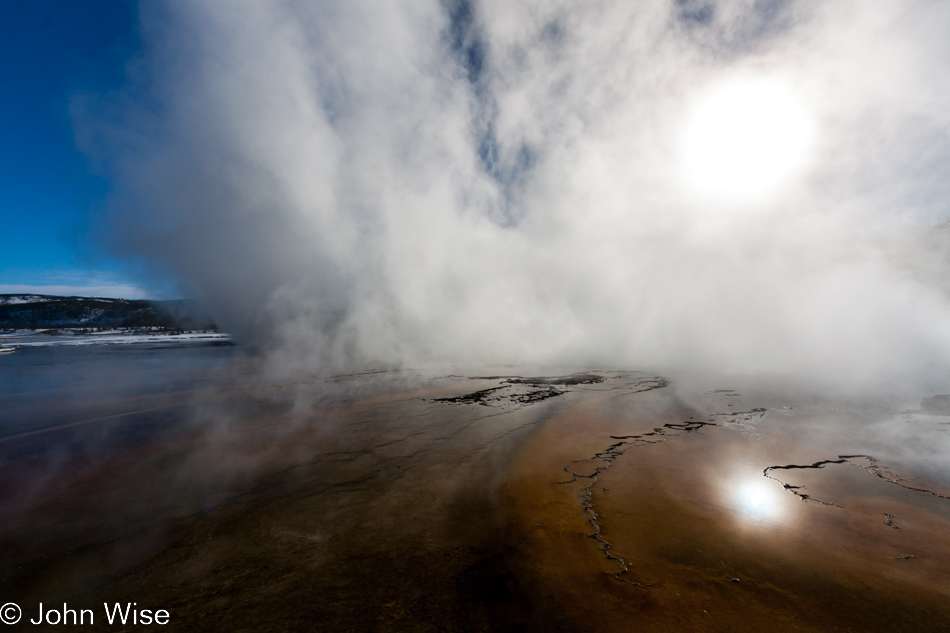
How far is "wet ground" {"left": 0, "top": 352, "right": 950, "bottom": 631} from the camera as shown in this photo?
2.93 meters

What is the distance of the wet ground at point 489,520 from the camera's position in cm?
293

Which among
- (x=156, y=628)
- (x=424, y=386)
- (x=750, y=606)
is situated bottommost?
(x=156, y=628)

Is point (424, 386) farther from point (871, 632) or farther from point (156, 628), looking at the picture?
point (871, 632)

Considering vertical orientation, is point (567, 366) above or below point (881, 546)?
above

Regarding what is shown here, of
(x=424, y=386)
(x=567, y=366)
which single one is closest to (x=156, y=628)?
(x=424, y=386)

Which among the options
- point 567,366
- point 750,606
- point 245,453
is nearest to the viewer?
point 750,606

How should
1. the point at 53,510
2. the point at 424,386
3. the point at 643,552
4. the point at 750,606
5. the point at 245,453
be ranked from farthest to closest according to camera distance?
1. the point at 424,386
2. the point at 245,453
3. the point at 53,510
4. the point at 643,552
5. the point at 750,606

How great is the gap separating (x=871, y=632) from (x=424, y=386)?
10.8 metres

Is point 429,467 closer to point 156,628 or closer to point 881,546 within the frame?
point 156,628

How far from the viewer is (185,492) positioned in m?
4.95

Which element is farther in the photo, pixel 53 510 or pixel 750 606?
→ pixel 53 510

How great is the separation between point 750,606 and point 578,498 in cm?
202

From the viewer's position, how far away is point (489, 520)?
166 inches

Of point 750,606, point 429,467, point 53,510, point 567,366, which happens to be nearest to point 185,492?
point 53,510
